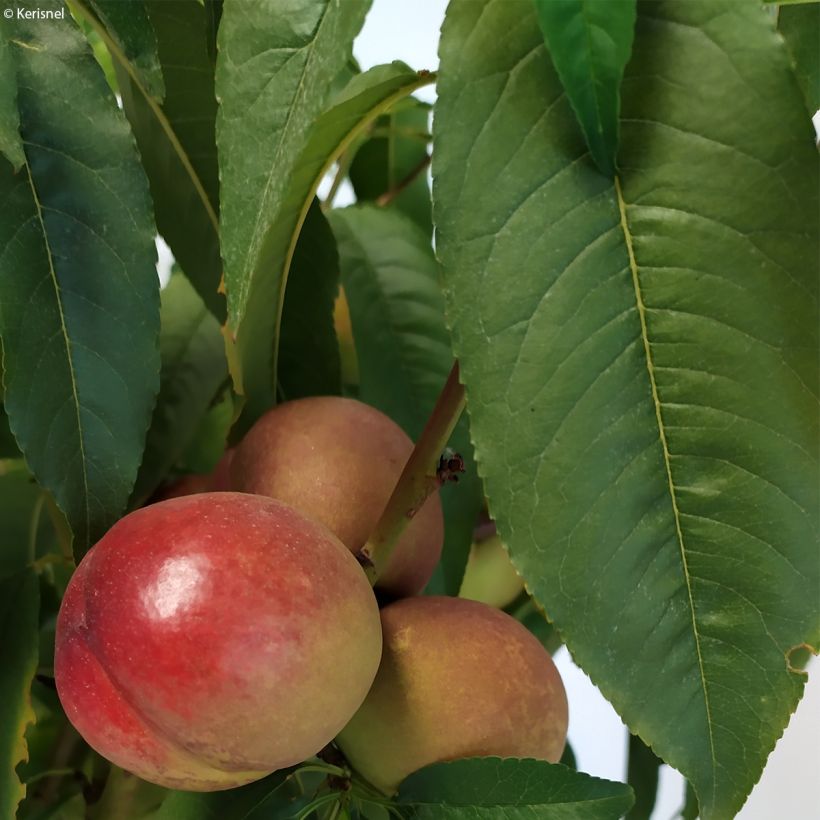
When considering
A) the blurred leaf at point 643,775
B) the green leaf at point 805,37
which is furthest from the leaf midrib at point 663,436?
the blurred leaf at point 643,775

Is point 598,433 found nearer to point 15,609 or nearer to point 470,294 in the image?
point 470,294

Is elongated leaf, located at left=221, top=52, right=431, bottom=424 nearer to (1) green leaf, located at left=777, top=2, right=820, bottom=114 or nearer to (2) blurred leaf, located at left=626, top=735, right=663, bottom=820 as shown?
(1) green leaf, located at left=777, top=2, right=820, bottom=114

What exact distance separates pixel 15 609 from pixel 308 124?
8.4 inches

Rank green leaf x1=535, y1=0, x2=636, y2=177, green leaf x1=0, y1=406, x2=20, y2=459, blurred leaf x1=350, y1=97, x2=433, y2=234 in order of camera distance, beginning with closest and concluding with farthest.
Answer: green leaf x1=535, y1=0, x2=636, y2=177 < green leaf x1=0, y1=406, x2=20, y2=459 < blurred leaf x1=350, y1=97, x2=433, y2=234

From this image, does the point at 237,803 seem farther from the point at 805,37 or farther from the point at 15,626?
the point at 805,37

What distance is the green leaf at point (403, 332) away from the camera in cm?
40

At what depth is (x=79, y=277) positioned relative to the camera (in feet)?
1.04

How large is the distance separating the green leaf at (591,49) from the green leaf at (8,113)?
13 cm

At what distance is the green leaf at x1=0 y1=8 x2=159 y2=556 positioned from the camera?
31 centimetres

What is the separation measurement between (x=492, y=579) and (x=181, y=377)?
163mm

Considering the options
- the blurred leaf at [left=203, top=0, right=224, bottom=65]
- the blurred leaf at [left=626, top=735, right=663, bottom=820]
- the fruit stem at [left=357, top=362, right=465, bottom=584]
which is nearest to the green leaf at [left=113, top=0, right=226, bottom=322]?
the blurred leaf at [left=203, top=0, right=224, bottom=65]

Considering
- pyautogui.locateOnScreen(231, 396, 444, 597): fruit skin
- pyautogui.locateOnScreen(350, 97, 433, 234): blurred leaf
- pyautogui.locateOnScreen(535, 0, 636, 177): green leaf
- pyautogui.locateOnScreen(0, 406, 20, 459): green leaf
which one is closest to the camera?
pyautogui.locateOnScreen(535, 0, 636, 177): green leaf

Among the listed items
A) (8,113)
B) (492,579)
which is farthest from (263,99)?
(492,579)

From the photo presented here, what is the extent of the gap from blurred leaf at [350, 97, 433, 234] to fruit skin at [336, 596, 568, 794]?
1.01ft
